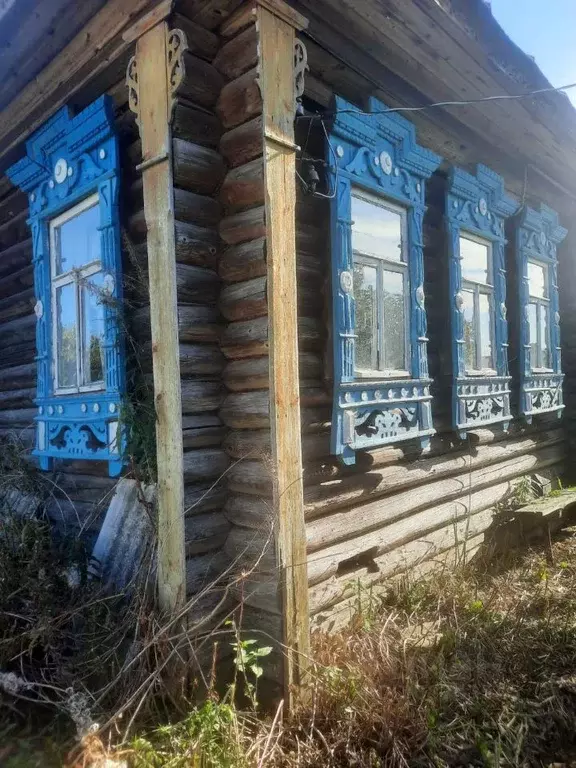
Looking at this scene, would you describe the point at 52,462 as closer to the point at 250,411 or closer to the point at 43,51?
the point at 250,411

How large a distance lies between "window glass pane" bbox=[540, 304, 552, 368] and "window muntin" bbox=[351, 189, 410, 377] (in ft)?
9.82

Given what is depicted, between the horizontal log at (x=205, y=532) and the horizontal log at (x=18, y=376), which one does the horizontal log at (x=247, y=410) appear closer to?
the horizontal log at (x=205, y=532)

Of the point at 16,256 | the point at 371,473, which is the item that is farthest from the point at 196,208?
the point at 16,256

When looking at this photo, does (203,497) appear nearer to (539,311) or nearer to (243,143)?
(243,143)

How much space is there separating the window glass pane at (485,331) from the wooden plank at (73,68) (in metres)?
3.48

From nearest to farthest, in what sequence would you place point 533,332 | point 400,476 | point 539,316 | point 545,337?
point 400,476
point 533,332
point 539,316
point 545,337

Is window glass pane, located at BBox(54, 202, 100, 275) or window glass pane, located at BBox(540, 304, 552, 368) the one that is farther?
window glass pane, located at BBox(540, 304, 552, 368)

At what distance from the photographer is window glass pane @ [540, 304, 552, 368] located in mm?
6234

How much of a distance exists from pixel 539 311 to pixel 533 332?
31cm

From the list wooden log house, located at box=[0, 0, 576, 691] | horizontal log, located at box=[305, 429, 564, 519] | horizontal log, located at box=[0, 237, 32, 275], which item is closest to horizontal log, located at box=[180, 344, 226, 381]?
wooden log house, located at box=[0, 0, 576, 691]

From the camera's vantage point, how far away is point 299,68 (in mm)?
2908

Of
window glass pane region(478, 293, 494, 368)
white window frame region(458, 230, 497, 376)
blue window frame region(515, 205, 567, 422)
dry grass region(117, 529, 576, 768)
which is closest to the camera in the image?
dry grass region(117, 529, 576, 768)

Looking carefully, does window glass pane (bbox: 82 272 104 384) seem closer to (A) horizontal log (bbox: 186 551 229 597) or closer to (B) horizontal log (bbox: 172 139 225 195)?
(B) horizontal log (bbox: 172 139 225 195)

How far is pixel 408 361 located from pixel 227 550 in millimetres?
1864
